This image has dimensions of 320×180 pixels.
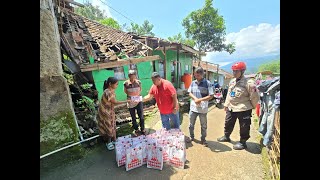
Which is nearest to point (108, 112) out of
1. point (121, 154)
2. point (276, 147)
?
point (121, 154)

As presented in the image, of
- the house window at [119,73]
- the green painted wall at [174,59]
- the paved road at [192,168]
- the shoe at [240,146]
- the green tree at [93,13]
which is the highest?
the green tree at [93,13]

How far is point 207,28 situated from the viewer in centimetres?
2450

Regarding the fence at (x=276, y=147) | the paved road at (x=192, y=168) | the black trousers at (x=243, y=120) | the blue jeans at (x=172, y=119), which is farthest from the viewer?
the blue jeans at (x=172, y=119)

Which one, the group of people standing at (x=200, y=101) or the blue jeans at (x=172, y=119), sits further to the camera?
the blue jeans at (x=172, y=119)

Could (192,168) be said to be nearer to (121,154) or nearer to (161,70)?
(121,154)

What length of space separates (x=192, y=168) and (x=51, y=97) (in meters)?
3.22

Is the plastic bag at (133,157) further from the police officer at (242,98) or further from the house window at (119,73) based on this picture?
the house window at (119,73)

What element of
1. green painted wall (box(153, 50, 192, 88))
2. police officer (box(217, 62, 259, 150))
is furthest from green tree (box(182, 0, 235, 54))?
police officer (box(217, 62, 259, 150))

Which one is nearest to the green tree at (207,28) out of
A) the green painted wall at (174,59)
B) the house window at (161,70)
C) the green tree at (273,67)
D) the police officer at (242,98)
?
the green tree at (273,67)

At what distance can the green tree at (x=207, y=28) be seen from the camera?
23.5 meters

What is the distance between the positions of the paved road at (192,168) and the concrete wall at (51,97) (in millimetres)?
599

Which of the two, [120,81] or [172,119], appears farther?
[120,81]
